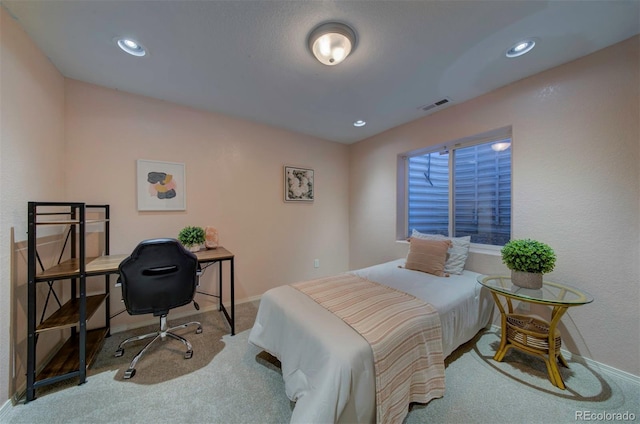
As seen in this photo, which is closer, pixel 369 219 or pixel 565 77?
pixel 565 77

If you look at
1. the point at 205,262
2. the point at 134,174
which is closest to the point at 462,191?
the point at 205,262

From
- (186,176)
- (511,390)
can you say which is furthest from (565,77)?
(186,176)

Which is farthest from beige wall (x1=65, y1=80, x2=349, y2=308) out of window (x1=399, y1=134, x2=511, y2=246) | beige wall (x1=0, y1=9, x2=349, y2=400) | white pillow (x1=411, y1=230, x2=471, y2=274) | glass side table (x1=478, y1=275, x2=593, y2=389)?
glass side table (x1=478, y1=275, x2=593, y2=389)

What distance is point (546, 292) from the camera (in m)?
1.73

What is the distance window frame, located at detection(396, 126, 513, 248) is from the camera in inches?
96.2

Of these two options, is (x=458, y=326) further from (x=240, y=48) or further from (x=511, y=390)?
(x=240, y=48)

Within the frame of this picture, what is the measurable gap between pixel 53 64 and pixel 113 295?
7.00ft

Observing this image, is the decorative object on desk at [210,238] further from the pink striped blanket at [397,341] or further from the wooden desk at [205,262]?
the pink striped blanket at [397,341]

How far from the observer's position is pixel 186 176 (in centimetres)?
263

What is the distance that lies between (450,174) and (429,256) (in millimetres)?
1147

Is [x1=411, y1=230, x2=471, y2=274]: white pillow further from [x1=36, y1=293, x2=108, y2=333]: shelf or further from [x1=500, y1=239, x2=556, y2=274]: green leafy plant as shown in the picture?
[x1=36, y1=293, x2=108, y2=333]: shelf

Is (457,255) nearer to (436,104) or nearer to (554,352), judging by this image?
(554,352)

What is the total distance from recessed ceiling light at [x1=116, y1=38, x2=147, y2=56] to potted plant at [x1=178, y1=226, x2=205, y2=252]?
1.58m

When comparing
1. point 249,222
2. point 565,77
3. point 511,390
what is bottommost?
point 511,390
